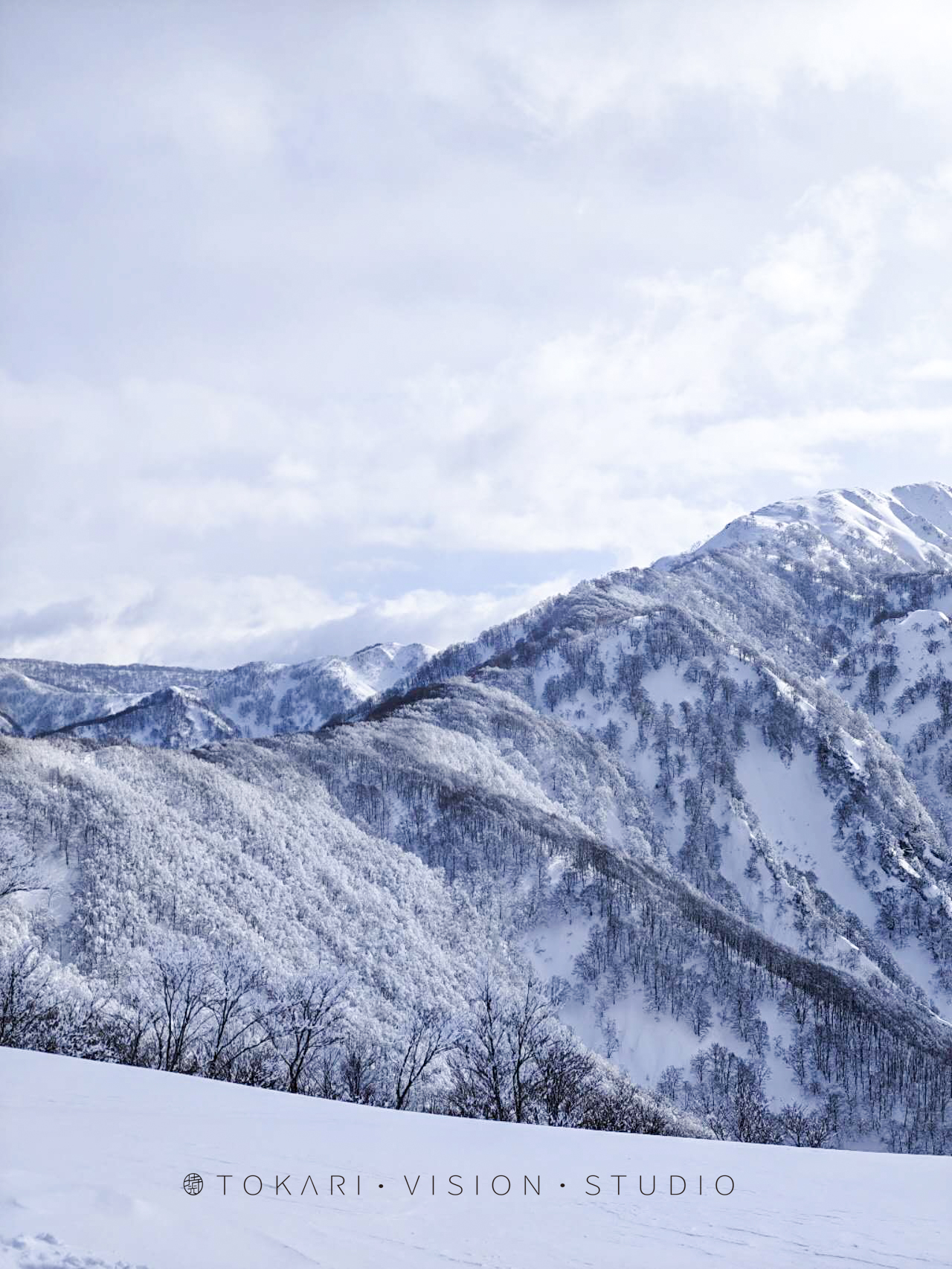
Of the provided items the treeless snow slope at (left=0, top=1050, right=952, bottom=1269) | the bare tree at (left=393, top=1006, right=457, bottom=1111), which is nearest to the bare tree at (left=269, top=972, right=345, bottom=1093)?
the bare tree at (left=393, top=1006, right=457, bottom=1111)

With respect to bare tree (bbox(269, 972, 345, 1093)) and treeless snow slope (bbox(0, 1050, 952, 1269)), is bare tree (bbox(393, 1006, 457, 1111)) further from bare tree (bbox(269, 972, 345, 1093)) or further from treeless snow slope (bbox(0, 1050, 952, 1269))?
treeless snow slope (bbox(0, 1050, 952, 1269))

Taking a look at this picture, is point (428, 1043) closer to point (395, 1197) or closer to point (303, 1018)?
point (303, 1018)

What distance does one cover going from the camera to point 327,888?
149 metres

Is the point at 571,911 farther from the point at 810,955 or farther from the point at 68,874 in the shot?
the point at 68,874

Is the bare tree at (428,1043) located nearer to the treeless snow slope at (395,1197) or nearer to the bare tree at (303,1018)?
Answer: the bare tree at (303,1018)

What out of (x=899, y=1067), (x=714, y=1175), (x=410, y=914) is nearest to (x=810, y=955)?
(x=899, y=1067)

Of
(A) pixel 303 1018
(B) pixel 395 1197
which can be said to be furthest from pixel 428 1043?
(B) pixel 395 1197

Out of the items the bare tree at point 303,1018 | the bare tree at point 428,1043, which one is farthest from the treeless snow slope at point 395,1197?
the bare tree at point 303,1018

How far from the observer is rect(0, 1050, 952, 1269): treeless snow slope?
8.91 m

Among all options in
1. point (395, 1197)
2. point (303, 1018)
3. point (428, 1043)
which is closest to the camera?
point (395, 1197)

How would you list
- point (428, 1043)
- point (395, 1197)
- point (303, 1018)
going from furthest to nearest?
point (428, 1043) < point (303, 1018) < point (395, 1197)

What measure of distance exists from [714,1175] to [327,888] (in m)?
142

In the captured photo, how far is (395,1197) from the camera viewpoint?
11445 mm

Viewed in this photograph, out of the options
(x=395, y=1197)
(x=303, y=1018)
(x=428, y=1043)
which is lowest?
(x=428, y=1043)
